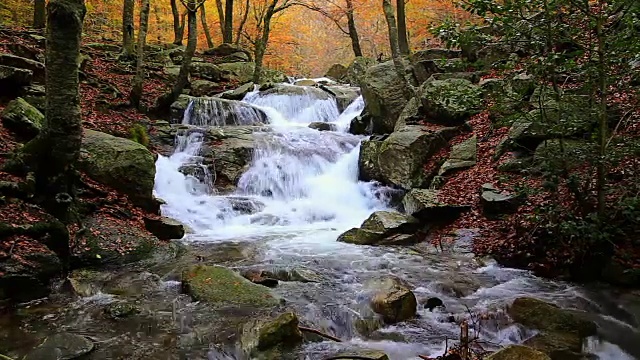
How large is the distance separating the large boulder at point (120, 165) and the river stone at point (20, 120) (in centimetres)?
81

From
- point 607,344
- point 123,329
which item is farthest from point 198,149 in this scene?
point 607,344

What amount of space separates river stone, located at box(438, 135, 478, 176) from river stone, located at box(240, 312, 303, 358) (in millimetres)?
6802

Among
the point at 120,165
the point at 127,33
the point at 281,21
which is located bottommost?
the point at 120,165

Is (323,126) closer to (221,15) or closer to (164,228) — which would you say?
(164,228)

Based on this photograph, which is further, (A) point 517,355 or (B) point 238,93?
(B) point 238,93

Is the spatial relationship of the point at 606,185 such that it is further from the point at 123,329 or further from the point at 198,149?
the point at 198,149

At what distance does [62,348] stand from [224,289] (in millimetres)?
1920

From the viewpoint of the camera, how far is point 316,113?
1859 centimetres

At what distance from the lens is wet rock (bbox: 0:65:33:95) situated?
922 cm

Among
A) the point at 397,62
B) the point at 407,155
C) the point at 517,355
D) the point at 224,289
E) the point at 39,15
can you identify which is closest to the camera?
the point at 517,355

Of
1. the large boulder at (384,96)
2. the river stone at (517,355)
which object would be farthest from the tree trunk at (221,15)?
the river stone at (517,355)

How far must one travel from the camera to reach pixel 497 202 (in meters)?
8.05

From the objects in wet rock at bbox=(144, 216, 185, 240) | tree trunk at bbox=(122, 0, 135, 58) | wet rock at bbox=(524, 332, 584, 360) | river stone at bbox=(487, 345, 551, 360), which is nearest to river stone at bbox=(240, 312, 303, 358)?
river stone at bbox=(487, 345, 551, 360)

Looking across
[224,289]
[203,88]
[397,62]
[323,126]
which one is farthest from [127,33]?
[224,289]
